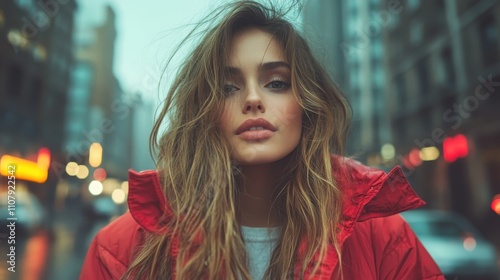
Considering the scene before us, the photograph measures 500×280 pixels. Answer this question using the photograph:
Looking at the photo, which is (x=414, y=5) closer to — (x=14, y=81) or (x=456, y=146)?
(x=456, y=146)

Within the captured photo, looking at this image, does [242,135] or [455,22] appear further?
[455,22]

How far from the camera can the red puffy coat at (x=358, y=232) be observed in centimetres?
127

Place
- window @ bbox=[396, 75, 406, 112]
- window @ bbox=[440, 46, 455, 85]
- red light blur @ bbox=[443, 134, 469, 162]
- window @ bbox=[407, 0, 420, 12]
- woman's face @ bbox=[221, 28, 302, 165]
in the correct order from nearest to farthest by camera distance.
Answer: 1. woman's face @ bbox=[221, 28, 302, 165]
2. red light blur @ bbox=[443, 134, 469, 162]
3. window @ bbox=[440, 46, 455, 85]
4. window @ bbox=[407, 0, 420, 12]
5. window @ bbox=[396, 75, 406, 112]

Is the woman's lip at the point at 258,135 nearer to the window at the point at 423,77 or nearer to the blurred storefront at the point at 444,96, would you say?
the blurred storefront at the point at 444,96

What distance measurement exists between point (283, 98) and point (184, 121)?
0.37m

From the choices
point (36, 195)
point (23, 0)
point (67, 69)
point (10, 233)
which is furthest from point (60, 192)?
point (10, 233)

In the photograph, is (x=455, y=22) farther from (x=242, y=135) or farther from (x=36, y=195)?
(x=36, y=195)

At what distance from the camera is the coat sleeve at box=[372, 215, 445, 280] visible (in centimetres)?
137

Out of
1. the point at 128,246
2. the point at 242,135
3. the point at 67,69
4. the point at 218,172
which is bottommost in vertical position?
the point at 128,246

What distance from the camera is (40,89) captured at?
43.1 ft

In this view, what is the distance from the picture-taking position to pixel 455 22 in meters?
11.0

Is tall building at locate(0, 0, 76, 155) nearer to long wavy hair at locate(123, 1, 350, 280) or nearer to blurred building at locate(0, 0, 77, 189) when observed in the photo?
blurred building at locate(0, 0, 77, 189)

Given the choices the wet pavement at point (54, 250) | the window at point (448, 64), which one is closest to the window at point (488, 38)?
the window at point (448, 64)

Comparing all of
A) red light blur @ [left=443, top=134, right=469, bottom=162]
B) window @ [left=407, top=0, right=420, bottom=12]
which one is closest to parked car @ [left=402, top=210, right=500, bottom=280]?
red light blur @ [left=443, top=134, right=469, bottom=162]
